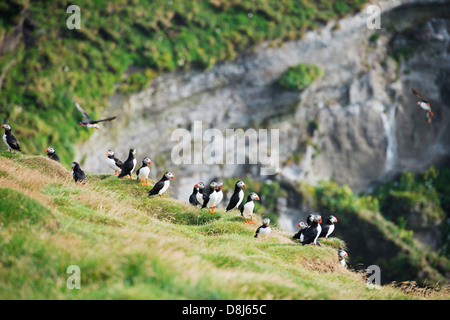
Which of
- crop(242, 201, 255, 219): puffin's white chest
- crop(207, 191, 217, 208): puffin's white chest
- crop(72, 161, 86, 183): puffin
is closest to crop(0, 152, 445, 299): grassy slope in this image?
crop(242, 201, 255, 219): puffin's white chest

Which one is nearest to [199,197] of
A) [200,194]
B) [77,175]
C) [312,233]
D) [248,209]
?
[200,194]

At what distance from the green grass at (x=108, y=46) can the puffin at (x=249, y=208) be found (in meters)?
16.0

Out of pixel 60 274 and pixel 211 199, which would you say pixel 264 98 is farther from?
pixel 60 274

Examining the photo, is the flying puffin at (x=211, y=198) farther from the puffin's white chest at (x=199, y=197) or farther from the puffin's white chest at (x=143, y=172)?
the puffin's white chest at (x=143, y=172)

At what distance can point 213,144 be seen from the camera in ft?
134

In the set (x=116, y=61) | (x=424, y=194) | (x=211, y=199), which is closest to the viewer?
(x=211, y=199)

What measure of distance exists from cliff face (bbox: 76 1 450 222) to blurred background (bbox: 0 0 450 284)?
12cm

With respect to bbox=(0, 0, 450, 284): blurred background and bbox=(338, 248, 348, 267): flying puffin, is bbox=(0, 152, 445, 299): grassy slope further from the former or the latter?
bbox=(0, 0, 450, 284): blurred background

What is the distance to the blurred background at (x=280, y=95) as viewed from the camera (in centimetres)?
3338

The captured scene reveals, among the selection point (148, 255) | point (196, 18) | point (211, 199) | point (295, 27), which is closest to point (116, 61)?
point (196, 18)

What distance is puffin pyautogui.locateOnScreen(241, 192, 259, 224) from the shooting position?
16406 millimetres

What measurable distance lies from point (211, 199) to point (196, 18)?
2645cm

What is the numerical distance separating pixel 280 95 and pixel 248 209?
2771 cm
